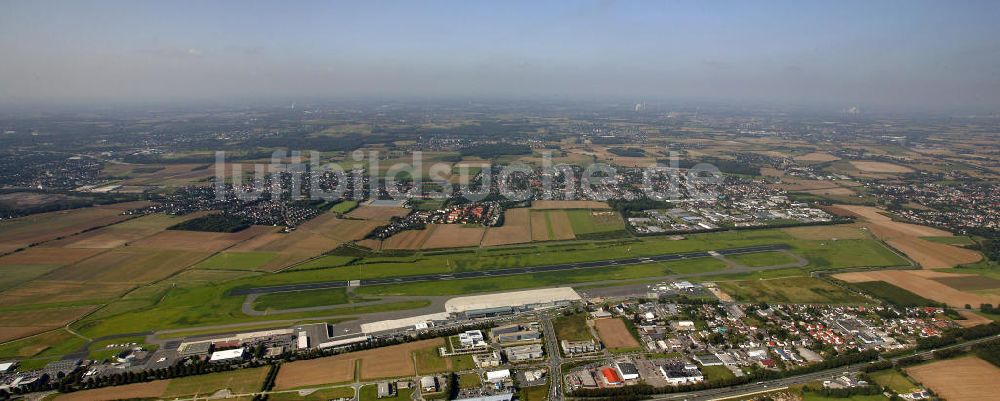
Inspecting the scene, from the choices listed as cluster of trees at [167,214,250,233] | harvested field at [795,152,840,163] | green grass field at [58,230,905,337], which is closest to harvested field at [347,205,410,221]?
cluster of trees at [167,214,250,233]

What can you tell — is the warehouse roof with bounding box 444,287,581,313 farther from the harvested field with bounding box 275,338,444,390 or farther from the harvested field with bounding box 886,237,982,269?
the harvested field with bounding box 886,237,982,269

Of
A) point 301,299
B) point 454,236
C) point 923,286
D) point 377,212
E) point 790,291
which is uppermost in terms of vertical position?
point 377,212

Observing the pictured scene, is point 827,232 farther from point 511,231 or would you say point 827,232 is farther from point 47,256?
point 47,256

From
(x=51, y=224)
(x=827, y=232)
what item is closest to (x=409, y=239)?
(x=51, y=224)

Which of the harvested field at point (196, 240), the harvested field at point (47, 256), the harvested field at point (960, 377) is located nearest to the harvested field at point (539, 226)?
the harvested field at point (196, 240)

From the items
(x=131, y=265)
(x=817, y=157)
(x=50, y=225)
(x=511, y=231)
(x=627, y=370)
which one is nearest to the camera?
(x=627, y=370)

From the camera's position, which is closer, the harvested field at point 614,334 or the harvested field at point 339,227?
the harvested field at point 614,334

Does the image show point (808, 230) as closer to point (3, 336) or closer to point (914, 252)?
point (914, 252)

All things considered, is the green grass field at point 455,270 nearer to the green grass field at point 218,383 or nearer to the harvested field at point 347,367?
the harvested field at point 347,367
